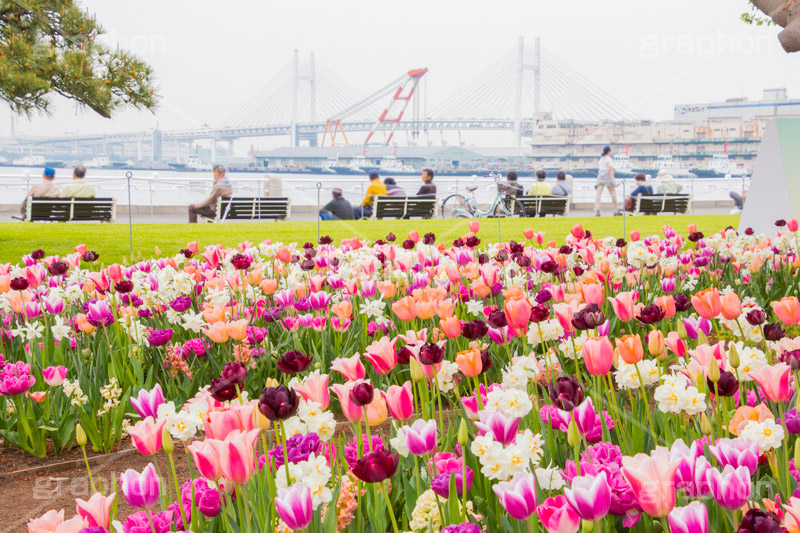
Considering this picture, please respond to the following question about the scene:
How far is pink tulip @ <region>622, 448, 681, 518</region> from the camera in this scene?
0.96 meters

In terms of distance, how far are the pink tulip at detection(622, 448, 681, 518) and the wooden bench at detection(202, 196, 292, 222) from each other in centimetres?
1087

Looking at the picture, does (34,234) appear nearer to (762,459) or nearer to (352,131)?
(762,459)

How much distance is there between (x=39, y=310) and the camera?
9.87 feet

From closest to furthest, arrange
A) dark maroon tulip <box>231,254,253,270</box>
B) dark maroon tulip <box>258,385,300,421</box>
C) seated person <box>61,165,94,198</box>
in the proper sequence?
dark maroon tulip <box>258,385,300,421</box> → dark maroon tulip <box>231,254,253,270</box> → seated person <box>61,165,94,198</box>

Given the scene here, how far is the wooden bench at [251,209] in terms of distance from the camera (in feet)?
38.6

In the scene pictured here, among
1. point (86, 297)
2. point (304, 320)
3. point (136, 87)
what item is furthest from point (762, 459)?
point (136, 87)

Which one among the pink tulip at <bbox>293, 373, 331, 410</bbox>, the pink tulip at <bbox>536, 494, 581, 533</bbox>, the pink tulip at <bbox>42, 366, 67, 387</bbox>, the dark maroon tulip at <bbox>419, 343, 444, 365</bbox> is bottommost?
the pink tulip at <bbox>42, 366, 67, 387</bbox>

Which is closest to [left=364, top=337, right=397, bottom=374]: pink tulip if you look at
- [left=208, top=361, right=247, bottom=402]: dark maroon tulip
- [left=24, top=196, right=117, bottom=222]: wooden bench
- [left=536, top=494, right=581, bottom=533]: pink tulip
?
[left=208, top=361, right=247, bottom=402]: dark maroon tulip

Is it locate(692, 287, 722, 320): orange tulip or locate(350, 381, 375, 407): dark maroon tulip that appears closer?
locate(350, 381, 375, 407): dark maroon tulip

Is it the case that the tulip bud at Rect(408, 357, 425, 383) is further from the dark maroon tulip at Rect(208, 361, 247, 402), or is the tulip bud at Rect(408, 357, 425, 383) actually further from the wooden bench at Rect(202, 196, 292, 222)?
the wooden bench at Rect(202, 196, 292, 222)

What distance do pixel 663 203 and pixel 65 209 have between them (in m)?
9.82

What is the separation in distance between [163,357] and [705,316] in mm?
1734

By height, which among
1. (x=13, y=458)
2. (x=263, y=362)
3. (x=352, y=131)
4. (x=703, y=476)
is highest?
(x=352, y=131)

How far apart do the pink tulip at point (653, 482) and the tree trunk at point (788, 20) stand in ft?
18.7
